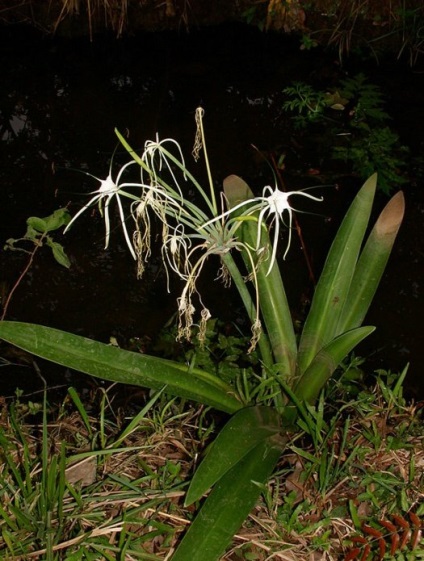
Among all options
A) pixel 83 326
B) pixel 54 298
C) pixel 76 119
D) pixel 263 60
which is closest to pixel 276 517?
pixel 83 326

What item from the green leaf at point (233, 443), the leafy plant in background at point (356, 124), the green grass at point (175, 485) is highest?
the leafy plant in background at point (356, 124)

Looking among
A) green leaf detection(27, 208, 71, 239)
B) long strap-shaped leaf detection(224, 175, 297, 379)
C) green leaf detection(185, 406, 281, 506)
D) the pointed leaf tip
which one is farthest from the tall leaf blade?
green leaf detection(27, 208, 71, 239)

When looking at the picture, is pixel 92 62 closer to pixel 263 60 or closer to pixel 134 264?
pixel 263 60

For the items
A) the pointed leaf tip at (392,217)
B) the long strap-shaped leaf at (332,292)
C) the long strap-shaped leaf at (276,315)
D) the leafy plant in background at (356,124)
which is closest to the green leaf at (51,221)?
the long strap-shaped leaf at (276,315)

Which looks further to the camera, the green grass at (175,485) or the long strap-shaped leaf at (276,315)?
the long strap-shaped leaf at (276,315)

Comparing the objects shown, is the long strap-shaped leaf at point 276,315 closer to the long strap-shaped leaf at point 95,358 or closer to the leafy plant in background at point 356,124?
A: the long strap-shaped leaf at point 95,358

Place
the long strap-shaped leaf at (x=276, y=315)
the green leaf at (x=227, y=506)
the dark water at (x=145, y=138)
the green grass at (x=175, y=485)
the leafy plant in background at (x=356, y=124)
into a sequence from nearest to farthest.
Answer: the green leaf at (x=227, y=506)
the green grass at (x=175, y=485)
the long strap-shaped leaf at (x=276, y=315)
the dark water at (x=145, y=138)
the leafy plant in background at (x=356, y=124)
